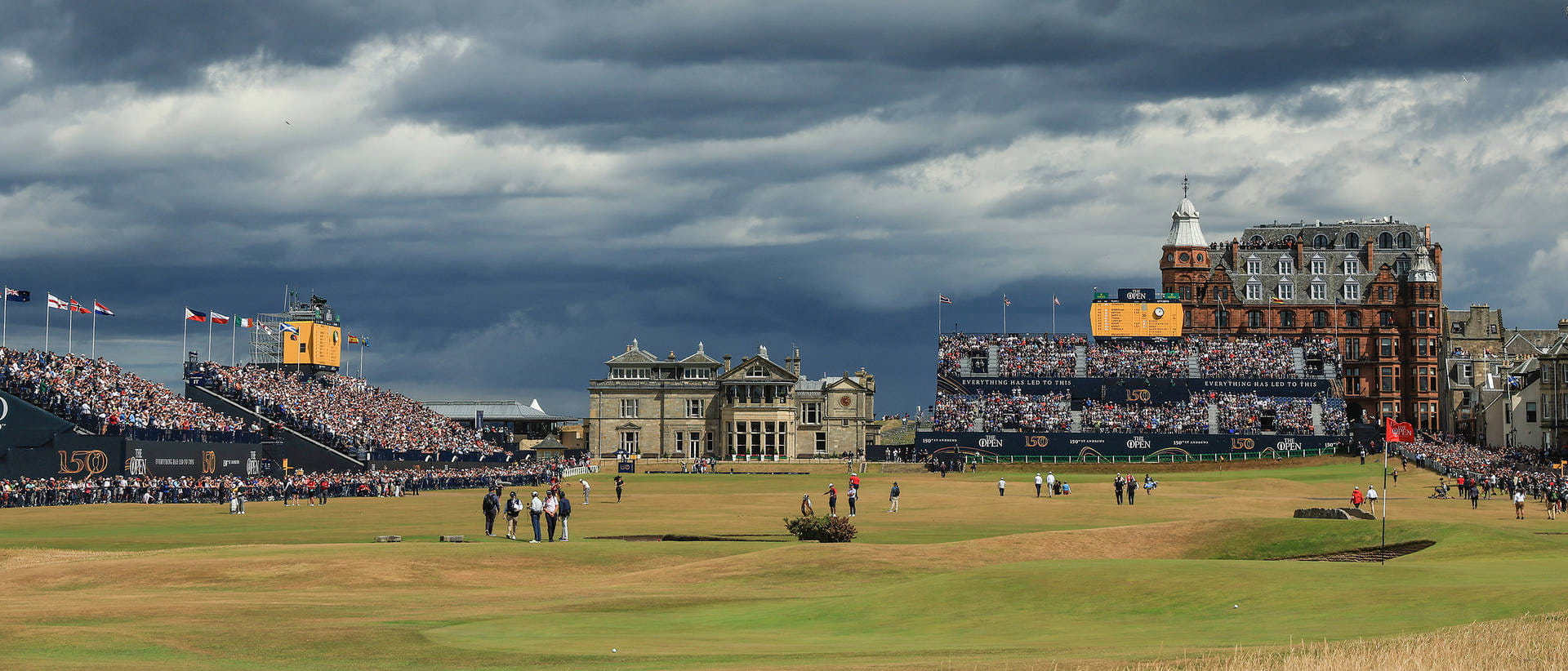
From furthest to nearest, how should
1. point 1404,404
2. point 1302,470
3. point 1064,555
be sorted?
point 1404,404, point 1302,470, point 1064,555

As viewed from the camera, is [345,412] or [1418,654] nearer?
[1418,654]

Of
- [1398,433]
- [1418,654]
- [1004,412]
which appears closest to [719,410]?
[1004,412]

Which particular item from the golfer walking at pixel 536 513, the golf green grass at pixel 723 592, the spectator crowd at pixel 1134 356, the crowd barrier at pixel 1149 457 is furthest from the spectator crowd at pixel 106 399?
the spectator crowd at pixel 1134 356

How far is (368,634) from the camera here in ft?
84.1

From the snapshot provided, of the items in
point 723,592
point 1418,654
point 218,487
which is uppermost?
point 218,487

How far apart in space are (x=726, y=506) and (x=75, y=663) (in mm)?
48350

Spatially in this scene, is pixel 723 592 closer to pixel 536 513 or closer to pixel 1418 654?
pixel 536 513

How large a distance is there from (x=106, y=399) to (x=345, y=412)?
85.7 ft

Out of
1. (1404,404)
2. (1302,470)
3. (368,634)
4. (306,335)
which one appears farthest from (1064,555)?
(1404,404)

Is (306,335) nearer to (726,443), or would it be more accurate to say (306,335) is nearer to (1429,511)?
(726,443)

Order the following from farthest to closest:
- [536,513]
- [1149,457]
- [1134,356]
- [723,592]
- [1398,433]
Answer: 1. [1134,356]
2. [1149,457]
3. [1398,433]
4. [536,513]
5. [723,592]

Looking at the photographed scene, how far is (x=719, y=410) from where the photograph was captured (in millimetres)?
151500

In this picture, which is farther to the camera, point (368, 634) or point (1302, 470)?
point (1302, 470)

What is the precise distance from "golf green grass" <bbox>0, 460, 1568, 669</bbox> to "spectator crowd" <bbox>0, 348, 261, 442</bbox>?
15.5 metres
